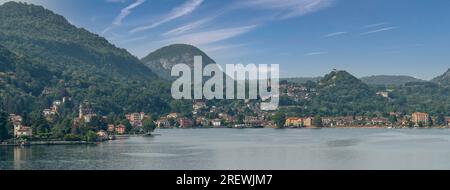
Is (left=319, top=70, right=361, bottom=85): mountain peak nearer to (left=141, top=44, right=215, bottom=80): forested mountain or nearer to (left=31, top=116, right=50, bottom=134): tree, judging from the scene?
(left=141, top=44, right=215, bottom=80): forested mountain

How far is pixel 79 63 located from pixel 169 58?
17.7 meters

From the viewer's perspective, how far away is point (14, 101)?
33.2 meters

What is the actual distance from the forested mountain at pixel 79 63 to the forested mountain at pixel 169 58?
11.5ft

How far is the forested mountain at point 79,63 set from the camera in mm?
45250

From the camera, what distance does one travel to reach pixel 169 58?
3036 inches

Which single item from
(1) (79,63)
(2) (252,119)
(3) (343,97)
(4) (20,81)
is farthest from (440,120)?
(1) (79,63)

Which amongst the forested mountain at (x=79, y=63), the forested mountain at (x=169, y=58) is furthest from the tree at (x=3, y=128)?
the forested mountain at (x=169, y=58)

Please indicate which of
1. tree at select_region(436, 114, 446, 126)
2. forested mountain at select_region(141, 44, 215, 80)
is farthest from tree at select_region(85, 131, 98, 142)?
forested mountain at select_region(141, 44, 215, 80)

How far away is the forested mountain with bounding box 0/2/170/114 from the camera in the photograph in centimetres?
4525

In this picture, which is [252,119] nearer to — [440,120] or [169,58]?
[440,120]

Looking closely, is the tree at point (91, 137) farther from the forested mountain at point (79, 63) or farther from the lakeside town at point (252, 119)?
the forested mountain at point (79, 63)

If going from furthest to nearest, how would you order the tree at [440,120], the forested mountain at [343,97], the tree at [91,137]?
the forested mountain at [343,97]
the tree at [440,120]
the tree at [91,137]

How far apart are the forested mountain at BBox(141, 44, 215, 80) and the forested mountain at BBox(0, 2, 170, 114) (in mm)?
3511
